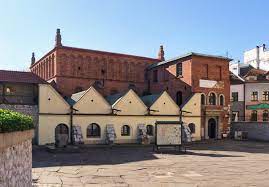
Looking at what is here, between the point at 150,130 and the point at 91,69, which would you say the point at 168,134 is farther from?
the point at 91,69

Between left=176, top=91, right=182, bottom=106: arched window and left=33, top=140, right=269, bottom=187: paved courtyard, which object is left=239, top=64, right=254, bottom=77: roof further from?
left=33, top=140, right=269, bottom=187: paved courtyard

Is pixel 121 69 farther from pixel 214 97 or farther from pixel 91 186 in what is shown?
pixel 91 186

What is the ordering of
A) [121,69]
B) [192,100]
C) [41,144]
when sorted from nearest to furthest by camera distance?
[41,144]
[192,100]
[121,69]

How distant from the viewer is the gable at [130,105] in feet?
131

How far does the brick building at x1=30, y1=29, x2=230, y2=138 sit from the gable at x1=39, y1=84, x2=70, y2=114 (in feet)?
31.2

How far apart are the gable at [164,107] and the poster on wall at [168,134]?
9260 mm

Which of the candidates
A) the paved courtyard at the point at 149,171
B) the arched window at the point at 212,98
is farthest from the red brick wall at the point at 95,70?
the paved courtyard at the point at 149,171

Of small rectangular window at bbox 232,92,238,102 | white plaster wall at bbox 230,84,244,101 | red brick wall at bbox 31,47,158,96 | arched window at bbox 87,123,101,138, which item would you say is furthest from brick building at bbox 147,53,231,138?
arched window at bbox 87,123,101,138

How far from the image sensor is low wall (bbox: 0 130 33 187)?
7582 millimetres

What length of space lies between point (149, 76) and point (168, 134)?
2194cm

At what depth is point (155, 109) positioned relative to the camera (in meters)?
41.9

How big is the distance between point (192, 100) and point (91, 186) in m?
29.6

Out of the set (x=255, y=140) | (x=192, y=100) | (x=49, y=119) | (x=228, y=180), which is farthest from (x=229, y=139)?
(x=228, y=180)

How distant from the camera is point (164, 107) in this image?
4231 cm
